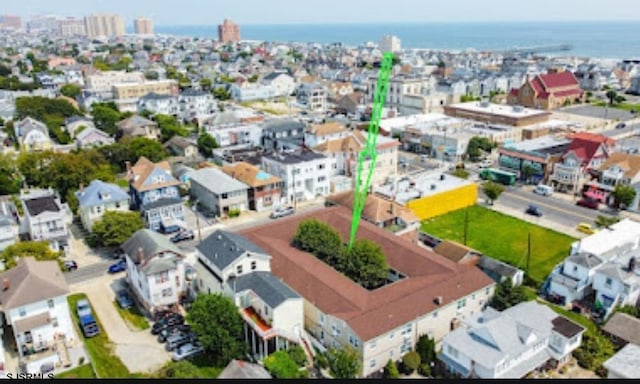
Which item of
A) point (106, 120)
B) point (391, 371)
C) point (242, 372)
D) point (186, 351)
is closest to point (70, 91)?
point (106, 120)

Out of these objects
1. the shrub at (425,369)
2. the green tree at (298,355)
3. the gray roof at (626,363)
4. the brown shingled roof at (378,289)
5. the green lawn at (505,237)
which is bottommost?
the shrub at (425,369)

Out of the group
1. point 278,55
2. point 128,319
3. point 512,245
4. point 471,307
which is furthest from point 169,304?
point 278,55

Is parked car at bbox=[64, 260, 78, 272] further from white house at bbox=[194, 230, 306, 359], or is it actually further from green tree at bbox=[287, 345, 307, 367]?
green tree at bbox=[287, 345, 307, 367]

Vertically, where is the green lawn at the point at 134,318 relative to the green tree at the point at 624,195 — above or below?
below

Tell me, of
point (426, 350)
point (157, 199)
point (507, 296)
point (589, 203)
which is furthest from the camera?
point (589, 203)

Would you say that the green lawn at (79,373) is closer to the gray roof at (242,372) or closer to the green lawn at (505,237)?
the gray roof at (242,372)

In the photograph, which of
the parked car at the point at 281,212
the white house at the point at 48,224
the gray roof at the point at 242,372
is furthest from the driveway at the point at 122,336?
the parked car at the point at 281,212

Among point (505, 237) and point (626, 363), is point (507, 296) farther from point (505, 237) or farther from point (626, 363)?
point (505, 237)
